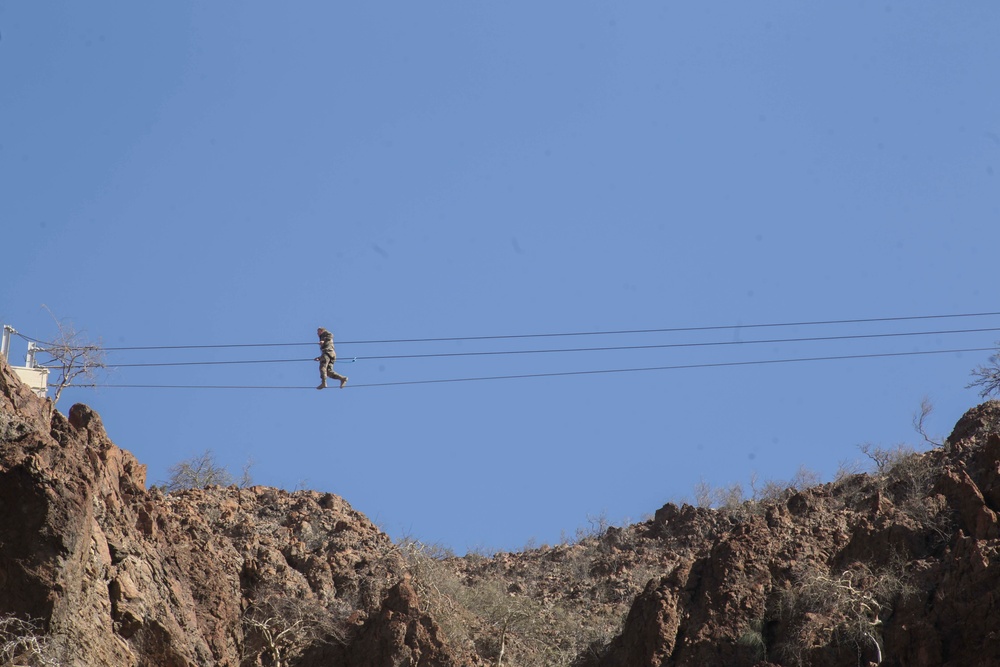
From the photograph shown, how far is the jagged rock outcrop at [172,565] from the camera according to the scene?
79.5 ft

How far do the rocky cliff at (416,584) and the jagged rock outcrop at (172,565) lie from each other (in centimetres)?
4

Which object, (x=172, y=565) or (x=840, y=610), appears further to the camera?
(x=172, y=565)

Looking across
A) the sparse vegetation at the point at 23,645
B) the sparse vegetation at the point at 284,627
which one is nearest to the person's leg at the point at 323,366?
the sparse vegetation at the point at 284,627

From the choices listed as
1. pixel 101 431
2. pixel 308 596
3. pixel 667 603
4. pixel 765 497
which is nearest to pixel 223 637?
pixel 308 596

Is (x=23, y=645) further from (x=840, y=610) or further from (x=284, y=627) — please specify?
(x=840, y=610)

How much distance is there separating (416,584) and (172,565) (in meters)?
4.98

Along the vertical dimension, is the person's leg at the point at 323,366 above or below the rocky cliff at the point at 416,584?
above

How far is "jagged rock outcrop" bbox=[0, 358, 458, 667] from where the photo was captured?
Answer: 24219 mm

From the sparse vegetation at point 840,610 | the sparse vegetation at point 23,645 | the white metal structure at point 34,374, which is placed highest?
the white metal structure at point 34,374

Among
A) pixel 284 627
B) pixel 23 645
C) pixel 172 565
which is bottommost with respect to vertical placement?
pixel 23 645

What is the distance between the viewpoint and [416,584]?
29.9 metres

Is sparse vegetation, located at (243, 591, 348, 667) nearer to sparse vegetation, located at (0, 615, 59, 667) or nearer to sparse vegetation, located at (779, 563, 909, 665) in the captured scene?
sparse vegetation, located at (0, 615, 59, 667)

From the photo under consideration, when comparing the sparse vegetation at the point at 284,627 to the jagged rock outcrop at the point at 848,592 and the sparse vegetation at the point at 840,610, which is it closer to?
the jagged rock outcrop at the point at 848,592

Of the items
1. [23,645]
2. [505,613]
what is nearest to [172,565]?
[23,645]
